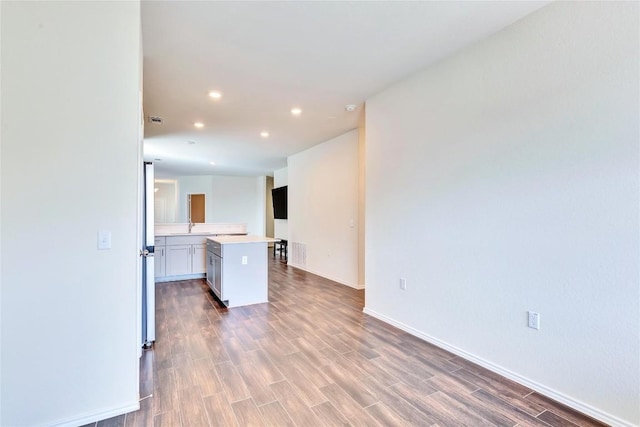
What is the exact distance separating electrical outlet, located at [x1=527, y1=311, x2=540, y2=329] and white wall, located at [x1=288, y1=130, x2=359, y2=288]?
3.00m

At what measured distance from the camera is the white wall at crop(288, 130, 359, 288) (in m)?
5.12

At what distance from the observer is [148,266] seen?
2.75 m

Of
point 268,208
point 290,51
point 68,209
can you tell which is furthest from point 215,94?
point 268,208

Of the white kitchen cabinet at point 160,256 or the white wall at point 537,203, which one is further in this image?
the white kitchen cabinet at point 160,256

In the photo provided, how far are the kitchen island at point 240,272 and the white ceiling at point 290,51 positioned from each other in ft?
6.19

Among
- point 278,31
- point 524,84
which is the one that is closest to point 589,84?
A: point 524,84

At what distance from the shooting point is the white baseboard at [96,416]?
171cm

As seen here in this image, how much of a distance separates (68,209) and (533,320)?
314 centimetres

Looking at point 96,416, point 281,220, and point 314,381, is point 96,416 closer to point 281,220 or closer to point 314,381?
point 314,381

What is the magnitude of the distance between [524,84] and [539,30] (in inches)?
14.0

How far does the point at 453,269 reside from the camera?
268 cm

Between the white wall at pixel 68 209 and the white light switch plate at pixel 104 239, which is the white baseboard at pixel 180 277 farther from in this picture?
A: the white light switch plate at pixel 104 239

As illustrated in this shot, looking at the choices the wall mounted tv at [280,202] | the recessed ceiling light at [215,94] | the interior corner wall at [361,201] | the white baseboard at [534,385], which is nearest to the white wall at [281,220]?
the wall mounted tv at [280,202]

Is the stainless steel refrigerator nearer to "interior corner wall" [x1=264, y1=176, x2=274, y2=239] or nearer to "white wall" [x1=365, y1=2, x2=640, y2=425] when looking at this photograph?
"white wall" [x1=365, y1=2, x2=640, y2=425]
